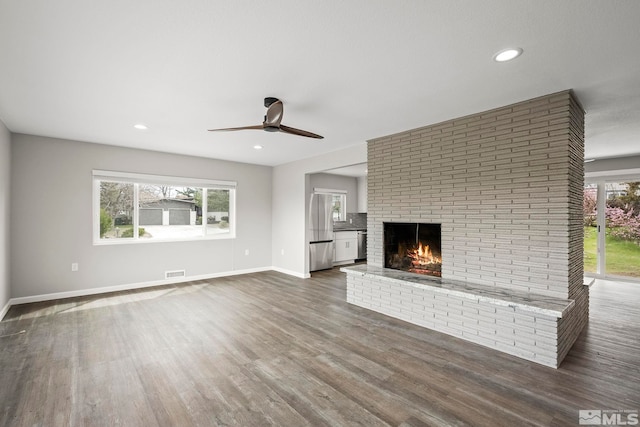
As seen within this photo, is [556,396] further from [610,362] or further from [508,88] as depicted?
[508,88]

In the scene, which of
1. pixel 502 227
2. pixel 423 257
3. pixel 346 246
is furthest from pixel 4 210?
pixel 346 246

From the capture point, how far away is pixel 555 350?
97.8 inches

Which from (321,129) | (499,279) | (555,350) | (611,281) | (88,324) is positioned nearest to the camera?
A: (555,350)

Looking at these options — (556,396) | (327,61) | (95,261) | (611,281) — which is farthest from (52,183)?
(611,281)

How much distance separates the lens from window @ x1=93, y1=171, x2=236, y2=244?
194 inches

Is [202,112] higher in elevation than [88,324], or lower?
higher

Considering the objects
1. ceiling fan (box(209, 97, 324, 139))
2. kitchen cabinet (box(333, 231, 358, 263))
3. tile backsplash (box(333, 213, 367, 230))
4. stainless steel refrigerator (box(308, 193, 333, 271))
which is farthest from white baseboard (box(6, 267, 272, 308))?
A: ceiling fan (box(209, 97, 324, 139))

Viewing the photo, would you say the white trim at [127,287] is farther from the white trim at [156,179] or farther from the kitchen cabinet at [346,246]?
the white trim at [156,179]

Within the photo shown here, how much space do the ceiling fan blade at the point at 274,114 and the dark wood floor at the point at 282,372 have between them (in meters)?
2.27

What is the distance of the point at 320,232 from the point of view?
6797 millimetres

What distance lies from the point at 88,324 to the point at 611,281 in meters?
9.22

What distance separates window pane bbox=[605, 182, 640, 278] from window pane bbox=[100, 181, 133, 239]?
9.71m

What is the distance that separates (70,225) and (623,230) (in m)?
10.4

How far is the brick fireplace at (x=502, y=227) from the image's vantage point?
8.85 feet
